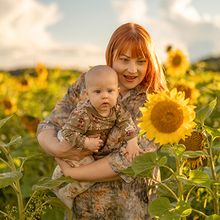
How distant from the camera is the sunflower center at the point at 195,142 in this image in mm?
2777

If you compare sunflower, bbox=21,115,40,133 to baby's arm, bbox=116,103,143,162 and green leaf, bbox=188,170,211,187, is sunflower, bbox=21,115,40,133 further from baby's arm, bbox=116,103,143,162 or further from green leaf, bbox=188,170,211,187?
green leaf, bbox=188,170,211,187

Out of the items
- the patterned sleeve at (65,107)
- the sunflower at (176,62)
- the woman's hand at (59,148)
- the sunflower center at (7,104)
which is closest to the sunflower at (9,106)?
the sunflower center at (7,104)

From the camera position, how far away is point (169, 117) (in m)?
2.44

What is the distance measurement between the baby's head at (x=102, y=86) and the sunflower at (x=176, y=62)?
3734 millimetres

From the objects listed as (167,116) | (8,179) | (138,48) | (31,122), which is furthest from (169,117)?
(31,122)

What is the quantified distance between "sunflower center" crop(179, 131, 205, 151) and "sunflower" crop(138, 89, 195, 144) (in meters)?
0.33

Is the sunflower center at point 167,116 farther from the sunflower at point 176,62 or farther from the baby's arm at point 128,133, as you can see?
the sunflower at point 176,62

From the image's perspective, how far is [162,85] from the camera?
301cm

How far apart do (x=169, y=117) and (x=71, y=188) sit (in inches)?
28.8

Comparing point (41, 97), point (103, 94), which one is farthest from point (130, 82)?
point (41, 97)

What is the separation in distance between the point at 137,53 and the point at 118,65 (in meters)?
0.09

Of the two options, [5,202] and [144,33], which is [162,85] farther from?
[5,202]

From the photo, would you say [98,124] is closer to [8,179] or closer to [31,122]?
[8,179]

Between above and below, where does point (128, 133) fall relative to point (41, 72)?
below
